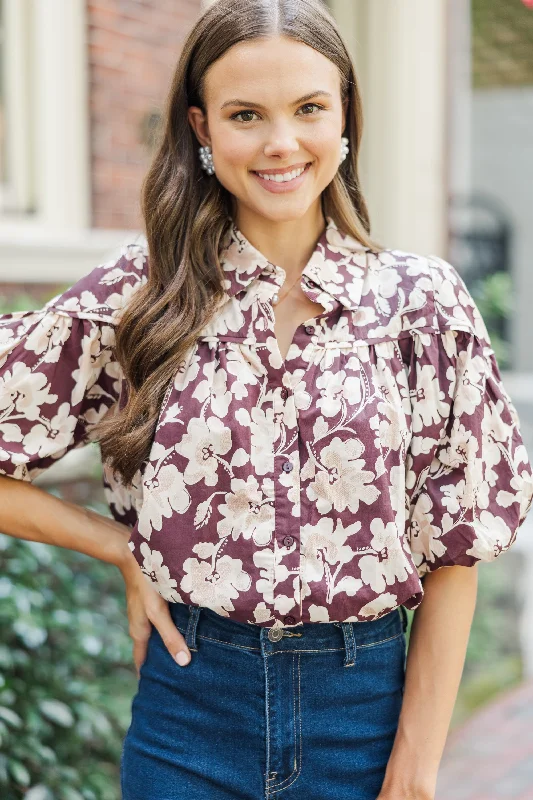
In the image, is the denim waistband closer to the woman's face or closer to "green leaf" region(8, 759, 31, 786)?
the woman's face

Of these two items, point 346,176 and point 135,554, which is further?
point 346,176

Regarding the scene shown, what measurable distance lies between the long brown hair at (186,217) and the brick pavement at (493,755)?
9.59ft

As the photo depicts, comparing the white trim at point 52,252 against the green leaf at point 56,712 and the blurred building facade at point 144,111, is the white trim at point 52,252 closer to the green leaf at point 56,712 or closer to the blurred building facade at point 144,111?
the blurred building facade at point 144,111

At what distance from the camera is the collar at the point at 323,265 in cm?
182

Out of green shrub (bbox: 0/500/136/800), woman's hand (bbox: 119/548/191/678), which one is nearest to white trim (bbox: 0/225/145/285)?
green shrub (bbox: 0/500/136/800)

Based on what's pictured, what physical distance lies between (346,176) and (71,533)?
34.3 inches

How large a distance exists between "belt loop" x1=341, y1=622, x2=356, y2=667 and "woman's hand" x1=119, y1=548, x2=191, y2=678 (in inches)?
11.0

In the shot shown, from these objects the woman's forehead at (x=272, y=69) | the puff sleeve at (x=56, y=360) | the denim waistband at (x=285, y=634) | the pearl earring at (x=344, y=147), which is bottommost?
the denim waistband at (x=285, y=634)

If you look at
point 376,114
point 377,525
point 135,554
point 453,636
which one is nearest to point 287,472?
point 377,525

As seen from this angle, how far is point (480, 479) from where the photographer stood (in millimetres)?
1764

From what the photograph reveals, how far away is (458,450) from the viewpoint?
174 centimetres

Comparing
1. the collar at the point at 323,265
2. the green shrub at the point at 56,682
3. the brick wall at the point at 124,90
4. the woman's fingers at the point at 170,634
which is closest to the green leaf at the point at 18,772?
the green shrub at the point at 56,682

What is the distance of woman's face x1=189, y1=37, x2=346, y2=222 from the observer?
66.2 inches

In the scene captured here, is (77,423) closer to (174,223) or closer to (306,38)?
(174,223)
